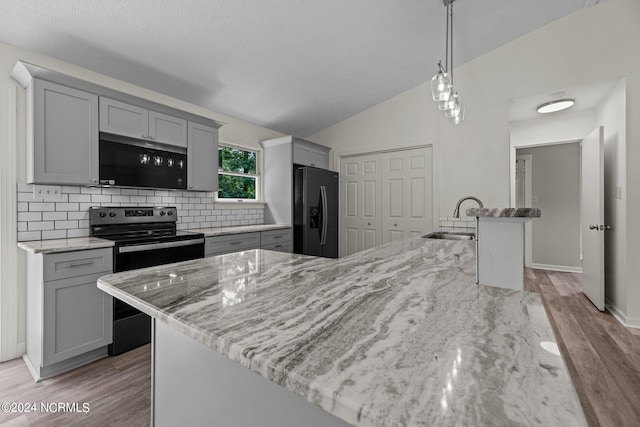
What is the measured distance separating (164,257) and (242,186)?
1741 mm

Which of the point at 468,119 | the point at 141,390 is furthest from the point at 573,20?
the point at 141,390

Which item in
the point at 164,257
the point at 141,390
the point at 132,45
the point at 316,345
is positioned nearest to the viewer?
the point at 316,345

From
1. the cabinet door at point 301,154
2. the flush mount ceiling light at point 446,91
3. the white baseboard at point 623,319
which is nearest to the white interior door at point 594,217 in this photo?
the white baseboard at point 623,319

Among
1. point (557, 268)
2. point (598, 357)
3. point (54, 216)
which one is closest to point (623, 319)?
point (598, 357)

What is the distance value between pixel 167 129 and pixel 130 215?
2.97 ft

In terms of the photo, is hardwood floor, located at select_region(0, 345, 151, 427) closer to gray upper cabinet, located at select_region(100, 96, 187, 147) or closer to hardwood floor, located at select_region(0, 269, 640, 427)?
hardwood floor, located at select_region(0, 269, 640, 427)

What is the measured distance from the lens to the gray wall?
4.87 meters

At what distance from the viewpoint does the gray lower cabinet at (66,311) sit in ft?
6.34

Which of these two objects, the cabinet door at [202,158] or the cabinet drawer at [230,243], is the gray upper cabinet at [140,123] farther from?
the cabinet drawer at [230,243]

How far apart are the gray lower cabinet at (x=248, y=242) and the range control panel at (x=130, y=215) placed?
1.88ft

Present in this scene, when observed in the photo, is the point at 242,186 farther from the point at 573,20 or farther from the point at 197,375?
the point at 573,20

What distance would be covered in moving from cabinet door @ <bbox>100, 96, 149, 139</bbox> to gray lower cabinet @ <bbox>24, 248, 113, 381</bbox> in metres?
1.05

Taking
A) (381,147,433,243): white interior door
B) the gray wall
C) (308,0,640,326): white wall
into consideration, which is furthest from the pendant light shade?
the gray wall

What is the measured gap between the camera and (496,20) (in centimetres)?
295
